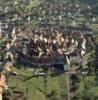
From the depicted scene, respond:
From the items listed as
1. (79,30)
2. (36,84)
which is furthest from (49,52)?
(79,30)

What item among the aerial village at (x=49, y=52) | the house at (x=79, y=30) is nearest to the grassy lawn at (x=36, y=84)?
the aerial village at (x=49, y=52)

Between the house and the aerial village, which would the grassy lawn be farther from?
the house

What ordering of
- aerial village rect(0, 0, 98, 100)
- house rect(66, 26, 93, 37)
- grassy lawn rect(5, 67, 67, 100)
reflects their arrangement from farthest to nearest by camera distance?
house rect(66, 26, 93, 37)
aerial village rect(0, 0, 98, 100)
grassy lawn rect(5, 67, 67, 100)

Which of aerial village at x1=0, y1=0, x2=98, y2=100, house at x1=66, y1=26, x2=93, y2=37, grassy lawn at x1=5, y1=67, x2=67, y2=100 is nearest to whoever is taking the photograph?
grassy lawn at x1=5, y1=67, x2=67, y2=100

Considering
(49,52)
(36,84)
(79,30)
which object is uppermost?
(79,30)

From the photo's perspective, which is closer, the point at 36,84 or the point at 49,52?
the point at 36,84

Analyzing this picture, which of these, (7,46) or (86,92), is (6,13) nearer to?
(7,46)

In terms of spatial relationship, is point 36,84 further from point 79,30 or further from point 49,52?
point 79,30

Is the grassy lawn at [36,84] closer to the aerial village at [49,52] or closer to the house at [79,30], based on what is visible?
the aerial village at [49,52]

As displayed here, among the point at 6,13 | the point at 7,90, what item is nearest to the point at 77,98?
the point at 7,90

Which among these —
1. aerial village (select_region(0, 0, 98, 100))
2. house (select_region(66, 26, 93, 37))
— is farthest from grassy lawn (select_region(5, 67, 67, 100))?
house (select_region(66, 26, 93, 37))
